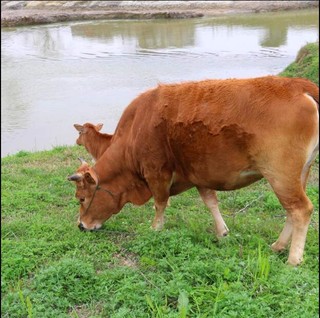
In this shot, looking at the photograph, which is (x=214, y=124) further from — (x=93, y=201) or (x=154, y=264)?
(x=93, y=201)

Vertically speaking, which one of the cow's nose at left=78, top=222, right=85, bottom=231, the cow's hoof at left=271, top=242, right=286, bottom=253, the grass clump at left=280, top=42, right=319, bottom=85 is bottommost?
the grass clump at left=280, top=42, right=319, bottom=85

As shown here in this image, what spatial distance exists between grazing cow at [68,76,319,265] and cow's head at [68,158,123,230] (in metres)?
0.01

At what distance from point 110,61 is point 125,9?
47.3 feet

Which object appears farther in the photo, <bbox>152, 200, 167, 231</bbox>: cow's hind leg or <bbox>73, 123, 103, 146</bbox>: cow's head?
<bbox>73, 123, 103, 146</bbox>: cow's head

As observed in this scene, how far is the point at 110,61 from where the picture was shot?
18.3 m

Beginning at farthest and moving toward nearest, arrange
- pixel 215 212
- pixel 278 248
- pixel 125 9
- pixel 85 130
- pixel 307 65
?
1. pixel 125 9
2. pixel 307 65
3. pixel 85 130
4. pixel 215 212
5. pixel 278 248

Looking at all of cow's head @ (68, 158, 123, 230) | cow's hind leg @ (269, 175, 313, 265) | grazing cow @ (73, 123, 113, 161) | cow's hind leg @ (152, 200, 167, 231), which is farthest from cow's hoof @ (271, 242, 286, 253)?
grazing cow @ (73, 123, 113, 161)

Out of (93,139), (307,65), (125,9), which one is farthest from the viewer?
(125,9)

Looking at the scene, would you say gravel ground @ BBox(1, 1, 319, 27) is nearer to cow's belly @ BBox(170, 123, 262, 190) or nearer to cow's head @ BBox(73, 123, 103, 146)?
cow's head @ BBox(73, 123, 103, 146)

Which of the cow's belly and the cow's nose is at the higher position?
the cow's belly

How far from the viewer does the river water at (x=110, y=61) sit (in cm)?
1244

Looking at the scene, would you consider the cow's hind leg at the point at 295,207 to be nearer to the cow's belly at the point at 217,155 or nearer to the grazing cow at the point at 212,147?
the grazing cow at the point at 212,147

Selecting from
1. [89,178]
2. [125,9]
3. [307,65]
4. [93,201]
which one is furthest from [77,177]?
[125,9]

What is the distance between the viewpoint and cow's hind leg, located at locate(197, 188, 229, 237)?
536 centimetres
